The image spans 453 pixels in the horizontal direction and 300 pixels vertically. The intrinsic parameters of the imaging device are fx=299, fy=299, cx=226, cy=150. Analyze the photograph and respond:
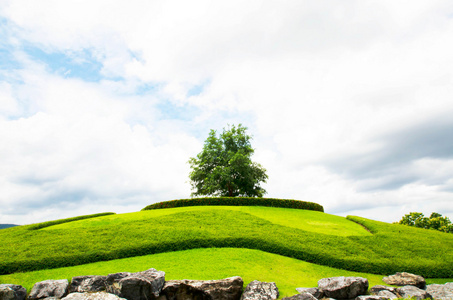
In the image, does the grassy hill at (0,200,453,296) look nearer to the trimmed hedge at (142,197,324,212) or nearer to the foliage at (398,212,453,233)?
the trimmed hedge at (142,197,324,212)

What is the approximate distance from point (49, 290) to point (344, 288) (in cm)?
928

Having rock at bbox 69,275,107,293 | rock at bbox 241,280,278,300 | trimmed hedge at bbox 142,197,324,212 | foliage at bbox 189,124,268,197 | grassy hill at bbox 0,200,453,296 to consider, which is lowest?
rock at bbox 241,280,278,300

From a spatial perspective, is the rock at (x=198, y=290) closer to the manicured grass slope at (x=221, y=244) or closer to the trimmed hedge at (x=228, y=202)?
the manicured grass slope at (x=221, y=244)

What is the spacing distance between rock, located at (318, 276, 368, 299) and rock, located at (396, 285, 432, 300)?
1.50 m

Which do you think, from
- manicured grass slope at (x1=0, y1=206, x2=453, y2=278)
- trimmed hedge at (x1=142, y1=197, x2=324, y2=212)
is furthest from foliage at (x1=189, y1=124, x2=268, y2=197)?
manicured grass slope at (x1=0, y1=206, x2=453, y2=278)

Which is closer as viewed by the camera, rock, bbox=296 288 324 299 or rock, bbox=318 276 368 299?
rock, bbox=296 288 324 299

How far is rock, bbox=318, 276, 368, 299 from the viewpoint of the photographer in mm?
9594

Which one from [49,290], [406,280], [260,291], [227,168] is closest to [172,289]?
[260,291]

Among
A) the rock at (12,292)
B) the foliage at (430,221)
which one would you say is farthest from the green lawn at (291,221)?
the foliage at (430,221)

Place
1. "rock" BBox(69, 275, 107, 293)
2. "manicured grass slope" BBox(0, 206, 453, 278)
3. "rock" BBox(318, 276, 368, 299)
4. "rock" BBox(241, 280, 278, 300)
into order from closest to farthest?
"rock" BBox(241, 280, 278, 300) < "rock" BBox(69, 275, 107, 293) < "rock" BBox(318, 276, 368, 299) < "manicured grass slope" BBox(0, 206, 453, 278)

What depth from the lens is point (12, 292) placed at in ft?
29.5

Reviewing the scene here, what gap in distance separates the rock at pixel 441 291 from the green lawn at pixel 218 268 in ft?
5.67

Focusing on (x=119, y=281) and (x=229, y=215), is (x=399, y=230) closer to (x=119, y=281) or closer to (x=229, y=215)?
(x=229, y=215)

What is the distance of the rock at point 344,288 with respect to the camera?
31.5 feet
